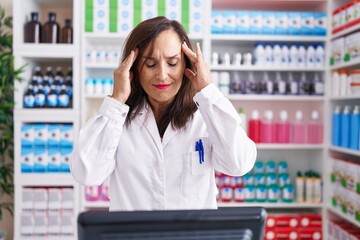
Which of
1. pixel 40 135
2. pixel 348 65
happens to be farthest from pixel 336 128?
pixel 40 135

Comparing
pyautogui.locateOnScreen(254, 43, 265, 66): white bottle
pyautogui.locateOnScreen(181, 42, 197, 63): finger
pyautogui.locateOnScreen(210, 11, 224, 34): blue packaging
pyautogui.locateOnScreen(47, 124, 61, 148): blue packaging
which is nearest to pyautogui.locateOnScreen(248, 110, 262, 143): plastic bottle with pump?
pyautogui.locateOnScreen(254, 43, 265, 66): white bottle

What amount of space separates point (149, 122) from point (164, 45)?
0.93 ft

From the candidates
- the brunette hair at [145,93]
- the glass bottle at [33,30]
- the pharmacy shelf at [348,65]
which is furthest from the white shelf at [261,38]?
the brunette hair at [145,93]

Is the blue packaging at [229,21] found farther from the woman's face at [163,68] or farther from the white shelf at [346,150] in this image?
the woman's face at [163,68]

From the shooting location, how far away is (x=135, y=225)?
650 mm

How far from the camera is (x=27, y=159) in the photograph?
3.22m

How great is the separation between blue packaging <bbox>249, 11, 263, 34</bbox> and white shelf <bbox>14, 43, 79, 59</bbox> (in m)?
1.48

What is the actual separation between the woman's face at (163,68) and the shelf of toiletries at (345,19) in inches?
81.7

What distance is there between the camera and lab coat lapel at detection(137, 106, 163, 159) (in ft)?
4.61

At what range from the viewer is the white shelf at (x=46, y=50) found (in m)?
3.20

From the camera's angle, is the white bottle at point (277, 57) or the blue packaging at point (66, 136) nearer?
the blue packaging at point (66, 136)

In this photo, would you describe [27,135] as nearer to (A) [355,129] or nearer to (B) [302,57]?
(B) [302,57]

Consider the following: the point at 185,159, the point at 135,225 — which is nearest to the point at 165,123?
the point at 185,159

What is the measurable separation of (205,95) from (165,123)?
22cm
